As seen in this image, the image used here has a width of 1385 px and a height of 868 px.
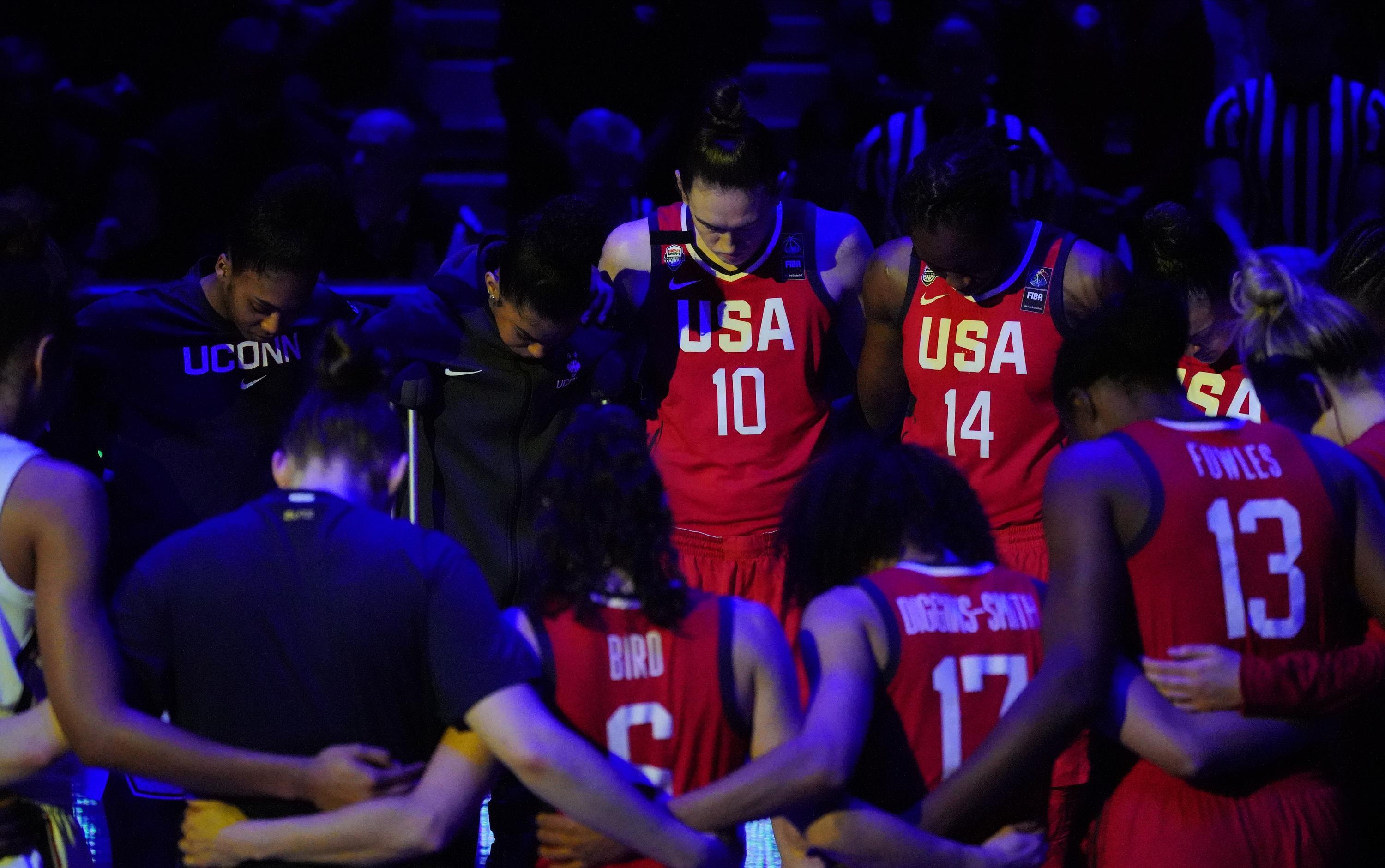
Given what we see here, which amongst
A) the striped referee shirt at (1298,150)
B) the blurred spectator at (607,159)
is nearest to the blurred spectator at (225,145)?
the blurred spectator at (607,159)

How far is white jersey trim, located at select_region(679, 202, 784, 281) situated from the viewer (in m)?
4.62

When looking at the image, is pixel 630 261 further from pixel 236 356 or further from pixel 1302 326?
pixel 1302 326

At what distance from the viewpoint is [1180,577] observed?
285 cm

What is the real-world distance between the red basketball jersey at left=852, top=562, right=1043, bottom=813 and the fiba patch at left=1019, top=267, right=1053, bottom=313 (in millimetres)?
1779

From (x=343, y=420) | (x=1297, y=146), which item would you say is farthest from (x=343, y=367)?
(x=1297, y=146)

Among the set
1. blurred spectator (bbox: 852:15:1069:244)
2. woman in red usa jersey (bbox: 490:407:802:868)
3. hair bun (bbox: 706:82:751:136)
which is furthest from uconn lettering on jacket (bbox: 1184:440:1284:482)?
blurred spectator (bbox: 852:15:1069:244)

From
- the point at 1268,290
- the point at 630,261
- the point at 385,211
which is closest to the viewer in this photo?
the point at 1268,290

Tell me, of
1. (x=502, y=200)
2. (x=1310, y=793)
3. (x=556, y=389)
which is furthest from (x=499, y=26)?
(x=1310, y=793)

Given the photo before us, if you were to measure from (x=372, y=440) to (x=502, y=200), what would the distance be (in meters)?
5.08

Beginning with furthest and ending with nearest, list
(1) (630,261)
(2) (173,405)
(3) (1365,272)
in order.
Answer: (1) (630,261) → (2) (173,405) → (3) (1365,272)

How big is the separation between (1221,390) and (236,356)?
290cm

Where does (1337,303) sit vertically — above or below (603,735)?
above

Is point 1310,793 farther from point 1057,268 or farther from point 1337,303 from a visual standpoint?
point 1057,268

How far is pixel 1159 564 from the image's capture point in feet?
9.35
